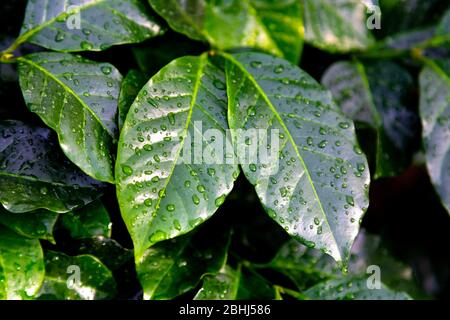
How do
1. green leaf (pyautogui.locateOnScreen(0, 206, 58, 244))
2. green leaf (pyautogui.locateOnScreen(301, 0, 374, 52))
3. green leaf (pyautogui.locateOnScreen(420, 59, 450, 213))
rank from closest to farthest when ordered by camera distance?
1. green leaf (pyautogui.locateOnScreen(0, 206, 58, 244))
2. green leaf (pyautogui.locateOnScreen(420, 59, 450, 213))
3. green leaf (pyautogui.locateOnScreen(301, 0, 374, 52))

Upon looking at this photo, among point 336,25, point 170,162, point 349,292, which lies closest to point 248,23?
point 336,25

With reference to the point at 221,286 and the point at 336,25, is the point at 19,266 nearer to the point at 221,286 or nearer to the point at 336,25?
the point at 221,286

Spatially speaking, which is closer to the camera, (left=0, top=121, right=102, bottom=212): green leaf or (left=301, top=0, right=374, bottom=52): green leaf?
(left=0, top=121, right=102, bottom=212): green leaf

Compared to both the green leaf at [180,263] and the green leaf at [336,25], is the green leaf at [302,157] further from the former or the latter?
the green leaf at [336,25]

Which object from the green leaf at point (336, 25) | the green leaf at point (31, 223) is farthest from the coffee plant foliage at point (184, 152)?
the green leaf at point (336, 25)

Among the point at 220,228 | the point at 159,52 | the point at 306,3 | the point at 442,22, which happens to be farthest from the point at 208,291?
the point at 442,22

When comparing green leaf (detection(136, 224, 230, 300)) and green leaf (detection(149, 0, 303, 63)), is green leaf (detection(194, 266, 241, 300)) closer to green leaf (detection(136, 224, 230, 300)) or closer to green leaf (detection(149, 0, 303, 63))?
green leaf (detection(136, 224, 230, 300))

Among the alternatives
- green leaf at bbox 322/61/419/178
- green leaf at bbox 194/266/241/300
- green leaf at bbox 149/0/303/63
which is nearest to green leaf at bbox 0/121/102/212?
green leaf at bbox 194/266/241/300
